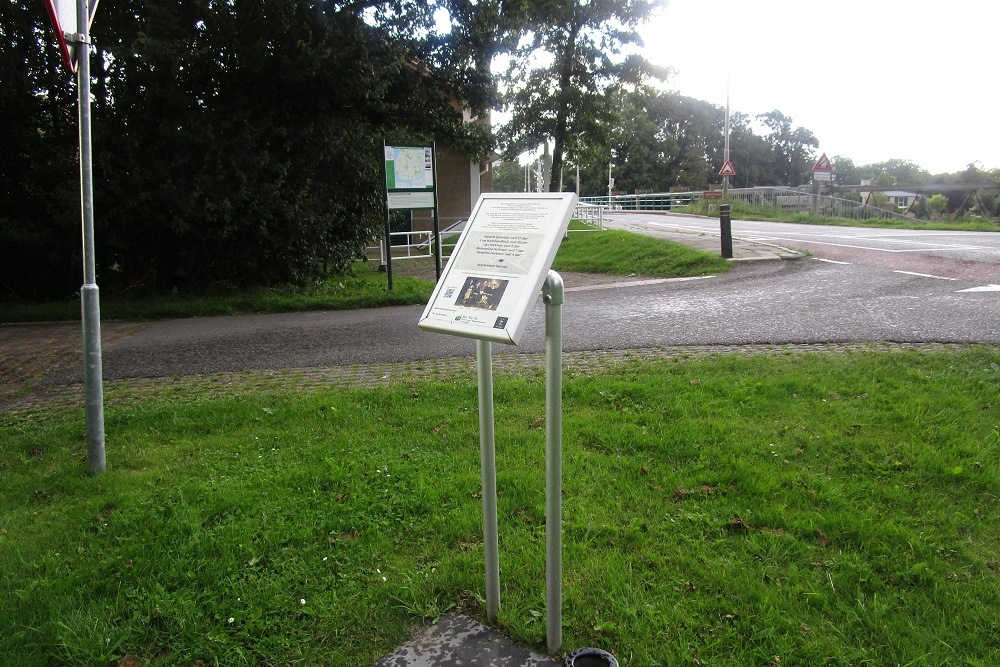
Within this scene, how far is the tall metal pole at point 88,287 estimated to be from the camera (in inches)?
153

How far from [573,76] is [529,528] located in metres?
21.1

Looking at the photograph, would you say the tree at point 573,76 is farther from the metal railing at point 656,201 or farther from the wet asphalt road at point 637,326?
the metal railing at point 656,201

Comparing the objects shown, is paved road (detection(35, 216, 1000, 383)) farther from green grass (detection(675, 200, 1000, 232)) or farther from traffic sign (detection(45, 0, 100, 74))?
green grass (detection(675, 200, 1000, 232))

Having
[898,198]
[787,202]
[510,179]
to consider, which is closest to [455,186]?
[787,202]

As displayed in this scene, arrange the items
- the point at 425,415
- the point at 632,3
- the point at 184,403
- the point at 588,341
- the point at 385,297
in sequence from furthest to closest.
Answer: the point at 632,3 → the point at 385,297 → the point at 588,341 → the point at 184,403 → the point at 425,415

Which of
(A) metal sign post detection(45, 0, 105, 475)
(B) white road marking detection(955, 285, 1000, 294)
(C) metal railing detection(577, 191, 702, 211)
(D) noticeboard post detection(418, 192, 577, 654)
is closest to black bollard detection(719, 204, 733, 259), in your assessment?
(B) white road marking detection(955, 285, 1000, 294)

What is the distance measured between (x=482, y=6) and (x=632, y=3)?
10979 millimetres

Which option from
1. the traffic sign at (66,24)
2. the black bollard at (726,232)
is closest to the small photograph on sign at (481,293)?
the traffic sign at (66,24)

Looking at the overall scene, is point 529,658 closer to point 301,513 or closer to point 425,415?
point 301,513

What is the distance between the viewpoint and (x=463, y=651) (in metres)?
2.62

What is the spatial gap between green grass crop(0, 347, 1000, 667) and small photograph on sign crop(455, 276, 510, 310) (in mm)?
1216

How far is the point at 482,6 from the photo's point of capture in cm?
1212

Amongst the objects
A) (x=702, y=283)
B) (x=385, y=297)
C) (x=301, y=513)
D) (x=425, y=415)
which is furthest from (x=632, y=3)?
(x=301, y=513)

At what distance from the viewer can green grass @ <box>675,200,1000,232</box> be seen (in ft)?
76.9
